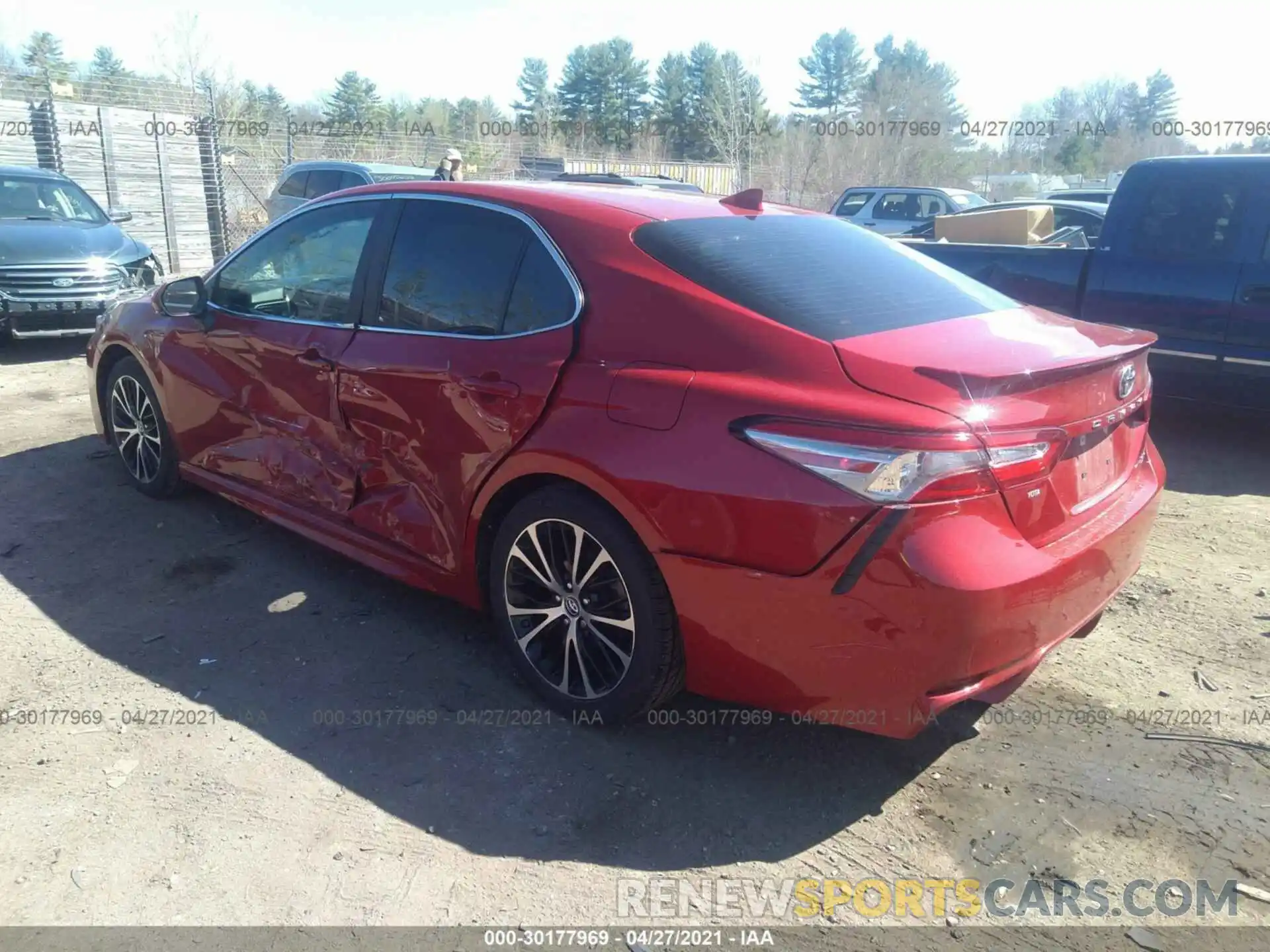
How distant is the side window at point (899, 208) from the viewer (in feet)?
55.3

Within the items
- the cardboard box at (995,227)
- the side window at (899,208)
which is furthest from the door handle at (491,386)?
the side window at (899,208)

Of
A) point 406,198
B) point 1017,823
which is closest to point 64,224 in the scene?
point 406,198

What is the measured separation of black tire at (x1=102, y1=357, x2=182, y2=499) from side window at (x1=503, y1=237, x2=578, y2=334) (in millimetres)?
2614

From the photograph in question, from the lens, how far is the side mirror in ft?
15.1

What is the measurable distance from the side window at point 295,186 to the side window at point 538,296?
37.5ft

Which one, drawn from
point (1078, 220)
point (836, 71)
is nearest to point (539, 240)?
point (1078, 220)

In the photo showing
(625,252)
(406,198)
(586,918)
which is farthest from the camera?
(406,198)

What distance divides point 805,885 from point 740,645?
65 cm

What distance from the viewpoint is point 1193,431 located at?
7.01m

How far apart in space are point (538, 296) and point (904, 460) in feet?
4.63

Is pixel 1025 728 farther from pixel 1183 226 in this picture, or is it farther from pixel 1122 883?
pixel 1183 226

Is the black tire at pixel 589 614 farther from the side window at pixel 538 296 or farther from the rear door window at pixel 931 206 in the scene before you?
Result: the rear door window at pixel 931 206

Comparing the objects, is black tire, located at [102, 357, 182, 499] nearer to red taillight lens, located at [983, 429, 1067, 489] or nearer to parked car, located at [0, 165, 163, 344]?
red taillight lens, located at [983, 429, 1067, 489]

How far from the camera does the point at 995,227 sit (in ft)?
26.1
